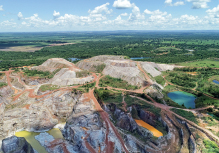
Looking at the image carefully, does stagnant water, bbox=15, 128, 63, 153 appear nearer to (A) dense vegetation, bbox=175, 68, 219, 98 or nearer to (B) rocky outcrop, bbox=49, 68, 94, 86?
(B) rocky outcrop, bbox=49, 68, 94, 86

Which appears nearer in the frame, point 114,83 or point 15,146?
point 15,146

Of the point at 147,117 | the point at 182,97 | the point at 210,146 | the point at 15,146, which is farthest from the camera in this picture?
the point at 182,97

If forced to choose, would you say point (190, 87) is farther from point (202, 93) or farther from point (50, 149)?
point (50, 149)

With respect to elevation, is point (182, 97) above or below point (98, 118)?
below

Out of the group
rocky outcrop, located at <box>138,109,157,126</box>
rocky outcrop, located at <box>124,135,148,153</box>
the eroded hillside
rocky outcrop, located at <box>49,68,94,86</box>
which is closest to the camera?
rocky outcrop, located at <box>124,135,148,153</box>

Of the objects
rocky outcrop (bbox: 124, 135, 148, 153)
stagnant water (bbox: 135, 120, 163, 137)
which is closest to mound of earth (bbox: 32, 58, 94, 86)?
stagnant water (bbox: 135, 120, 163, 137)

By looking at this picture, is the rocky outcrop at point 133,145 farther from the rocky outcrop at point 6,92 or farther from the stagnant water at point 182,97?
the rocky outcrop at point 6,92

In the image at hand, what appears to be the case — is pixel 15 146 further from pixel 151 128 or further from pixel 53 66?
pixel 53 66

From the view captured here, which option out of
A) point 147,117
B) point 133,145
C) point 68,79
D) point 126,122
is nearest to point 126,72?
point 68,79
